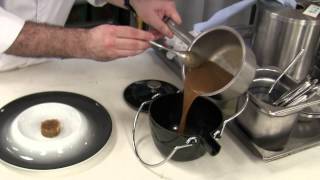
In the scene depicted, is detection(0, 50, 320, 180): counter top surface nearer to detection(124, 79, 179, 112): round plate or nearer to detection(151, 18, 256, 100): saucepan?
detection(124, 79, 179, 112): round plate

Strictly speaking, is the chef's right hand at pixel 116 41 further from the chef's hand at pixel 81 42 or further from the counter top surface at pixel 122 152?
the counter top surface at pixel 122 152

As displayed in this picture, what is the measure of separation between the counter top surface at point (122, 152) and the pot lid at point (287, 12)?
0.95 ft

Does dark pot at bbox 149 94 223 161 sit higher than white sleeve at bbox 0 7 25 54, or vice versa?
white sleeve at bbox 0 7 25 54

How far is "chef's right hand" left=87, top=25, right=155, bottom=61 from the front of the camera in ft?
2.79

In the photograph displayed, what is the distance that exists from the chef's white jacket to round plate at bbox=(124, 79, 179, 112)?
284mm

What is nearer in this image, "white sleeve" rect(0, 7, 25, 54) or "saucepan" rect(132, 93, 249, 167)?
"saucepan" rect(132, 93, 249, 167)

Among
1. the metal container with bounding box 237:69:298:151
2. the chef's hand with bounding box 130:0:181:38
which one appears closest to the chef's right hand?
the chef's hand with bounding box 130:0:181:38

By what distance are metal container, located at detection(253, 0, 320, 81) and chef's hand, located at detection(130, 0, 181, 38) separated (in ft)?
0.72

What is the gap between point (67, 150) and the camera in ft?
2.54

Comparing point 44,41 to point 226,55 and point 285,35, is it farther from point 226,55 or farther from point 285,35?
point 285,35

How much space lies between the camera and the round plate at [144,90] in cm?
94

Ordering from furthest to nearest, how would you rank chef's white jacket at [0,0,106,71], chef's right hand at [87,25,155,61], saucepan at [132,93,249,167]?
1. chef's white jacket at [0,0,106,71]
2. chef's right hand at [87,25,155,61]
3. saucepan at [132,93,249,167]

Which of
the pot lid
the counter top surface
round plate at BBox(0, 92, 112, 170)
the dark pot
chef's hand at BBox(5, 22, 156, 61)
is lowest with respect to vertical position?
the counter top surface

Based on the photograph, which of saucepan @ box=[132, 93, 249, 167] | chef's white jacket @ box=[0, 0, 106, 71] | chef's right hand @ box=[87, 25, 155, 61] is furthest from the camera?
chef's white jacket @ box=[0, 0, 106, 71]
